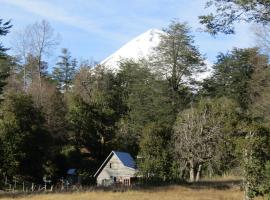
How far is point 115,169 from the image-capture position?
52.2 meters

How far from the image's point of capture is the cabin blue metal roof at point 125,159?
5132 centimetres

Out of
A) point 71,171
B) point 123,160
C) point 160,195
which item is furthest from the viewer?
point 123,160

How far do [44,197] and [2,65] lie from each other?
43.3 m

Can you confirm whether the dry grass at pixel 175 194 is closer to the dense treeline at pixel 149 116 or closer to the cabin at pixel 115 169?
the dense treeline at pixel 149 116

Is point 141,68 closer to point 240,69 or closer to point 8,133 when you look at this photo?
point 240,69

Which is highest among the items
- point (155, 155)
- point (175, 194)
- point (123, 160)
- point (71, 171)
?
point (155, 155)

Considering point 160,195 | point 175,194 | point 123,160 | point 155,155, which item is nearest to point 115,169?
point 123,160

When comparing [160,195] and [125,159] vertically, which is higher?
[125,159]

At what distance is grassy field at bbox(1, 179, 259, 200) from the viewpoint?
2591 centimetres

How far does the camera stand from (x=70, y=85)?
242 feet

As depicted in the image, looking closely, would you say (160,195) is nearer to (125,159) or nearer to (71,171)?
(71,171)

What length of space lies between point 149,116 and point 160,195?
93.8 ft

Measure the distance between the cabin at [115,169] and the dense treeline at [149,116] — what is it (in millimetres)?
1695

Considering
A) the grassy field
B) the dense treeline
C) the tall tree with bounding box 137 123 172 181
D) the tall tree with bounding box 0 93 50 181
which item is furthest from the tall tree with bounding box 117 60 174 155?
the grassy field
